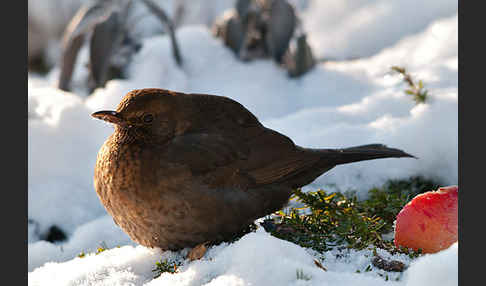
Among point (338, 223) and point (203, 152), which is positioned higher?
point (203, 152)

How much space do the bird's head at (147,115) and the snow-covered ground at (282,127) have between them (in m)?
0.52

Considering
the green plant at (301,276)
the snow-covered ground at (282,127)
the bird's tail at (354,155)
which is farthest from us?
the bird's tail at (354,155)

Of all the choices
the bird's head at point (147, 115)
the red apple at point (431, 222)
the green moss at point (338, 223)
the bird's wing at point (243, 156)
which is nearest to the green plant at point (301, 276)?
the green moss at point (338, 223)

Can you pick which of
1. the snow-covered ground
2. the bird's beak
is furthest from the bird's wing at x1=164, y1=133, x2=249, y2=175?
the snow-covered ground

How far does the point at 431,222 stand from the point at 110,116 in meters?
1.34

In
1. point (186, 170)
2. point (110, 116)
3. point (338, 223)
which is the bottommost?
point (338, 223)

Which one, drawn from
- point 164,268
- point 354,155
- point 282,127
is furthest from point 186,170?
point 282,127

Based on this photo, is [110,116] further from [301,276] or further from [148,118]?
[301,276]

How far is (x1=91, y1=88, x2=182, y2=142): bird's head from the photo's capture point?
247 cm

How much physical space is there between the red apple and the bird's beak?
3.95ft

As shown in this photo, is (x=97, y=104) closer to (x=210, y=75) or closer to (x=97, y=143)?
(x=97, y=143)

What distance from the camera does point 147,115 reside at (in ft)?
8.24

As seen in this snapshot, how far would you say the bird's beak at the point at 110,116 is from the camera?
242 centimetres

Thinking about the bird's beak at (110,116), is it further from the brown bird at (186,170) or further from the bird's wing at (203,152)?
the bird's wing at (203,152)
